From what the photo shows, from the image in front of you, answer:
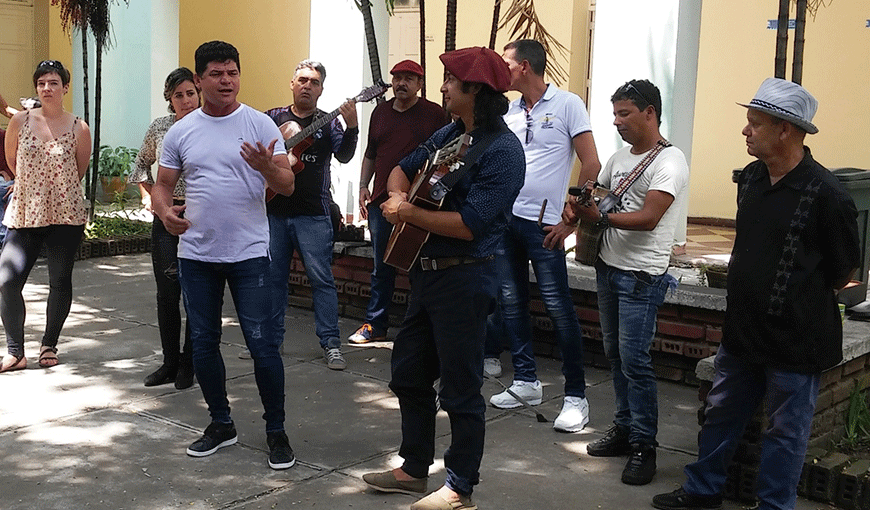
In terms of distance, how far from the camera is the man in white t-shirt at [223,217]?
16.3 feet

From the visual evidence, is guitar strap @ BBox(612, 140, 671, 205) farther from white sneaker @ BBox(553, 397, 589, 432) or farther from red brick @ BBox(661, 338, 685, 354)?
red brick @ BBox(661, 338, 685, 354)

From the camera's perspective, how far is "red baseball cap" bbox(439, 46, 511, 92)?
14.1 feet

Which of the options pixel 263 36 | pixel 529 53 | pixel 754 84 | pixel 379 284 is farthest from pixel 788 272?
pixel 263 36

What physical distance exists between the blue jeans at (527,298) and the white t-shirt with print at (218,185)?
1.37 m

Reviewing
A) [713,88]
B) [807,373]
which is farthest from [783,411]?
[713,88]

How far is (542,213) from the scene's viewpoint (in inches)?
225

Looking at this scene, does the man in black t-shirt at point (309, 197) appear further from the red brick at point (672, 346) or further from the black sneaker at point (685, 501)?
the black sneaker at point (685, 501)

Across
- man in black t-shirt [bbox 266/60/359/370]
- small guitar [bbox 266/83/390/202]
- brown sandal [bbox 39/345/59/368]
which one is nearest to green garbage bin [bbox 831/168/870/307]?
small guitar [bbox 266/83/390/202]

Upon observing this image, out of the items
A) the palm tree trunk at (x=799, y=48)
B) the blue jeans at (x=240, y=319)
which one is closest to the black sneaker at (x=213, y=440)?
the blue jeans at (x=240, y=319)

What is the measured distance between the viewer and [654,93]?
4.93 meters

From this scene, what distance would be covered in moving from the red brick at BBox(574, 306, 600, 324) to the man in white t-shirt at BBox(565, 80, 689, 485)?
6.37 feet

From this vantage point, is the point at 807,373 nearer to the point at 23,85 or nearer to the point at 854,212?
the point at 854,212

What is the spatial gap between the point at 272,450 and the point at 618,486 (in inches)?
64.7

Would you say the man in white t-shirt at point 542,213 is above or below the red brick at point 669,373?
above
